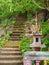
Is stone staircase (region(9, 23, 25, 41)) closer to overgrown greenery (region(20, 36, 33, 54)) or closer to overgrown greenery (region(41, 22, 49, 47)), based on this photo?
overgrown greenery (region(20, 36, 33, 54))

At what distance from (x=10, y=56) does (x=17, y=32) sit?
275 cm

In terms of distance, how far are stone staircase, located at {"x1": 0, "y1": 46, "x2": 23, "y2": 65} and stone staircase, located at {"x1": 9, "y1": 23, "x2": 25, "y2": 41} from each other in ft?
4.85

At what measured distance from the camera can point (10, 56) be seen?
10531mm

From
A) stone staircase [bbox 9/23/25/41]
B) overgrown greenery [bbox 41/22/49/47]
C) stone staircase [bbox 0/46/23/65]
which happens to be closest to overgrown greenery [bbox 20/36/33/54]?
stone staircase [bbox 0/46/23/65]

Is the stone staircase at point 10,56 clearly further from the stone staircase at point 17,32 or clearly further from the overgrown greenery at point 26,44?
the stone staircase at point 17,32

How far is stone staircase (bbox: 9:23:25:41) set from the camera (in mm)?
12595

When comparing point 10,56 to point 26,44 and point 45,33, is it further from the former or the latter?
point 45,33

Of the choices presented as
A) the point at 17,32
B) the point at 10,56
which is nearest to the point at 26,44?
the point at 10,56

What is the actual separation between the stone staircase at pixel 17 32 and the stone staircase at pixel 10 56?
148 centimetres

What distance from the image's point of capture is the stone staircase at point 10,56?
33.2 ft

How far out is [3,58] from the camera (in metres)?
10.4

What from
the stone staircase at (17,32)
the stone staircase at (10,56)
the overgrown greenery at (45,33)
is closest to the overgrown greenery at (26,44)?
the stone staircase at (10,56)

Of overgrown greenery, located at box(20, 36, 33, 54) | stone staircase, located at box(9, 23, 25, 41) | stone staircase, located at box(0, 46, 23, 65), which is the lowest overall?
stone staircase, located at box(0, 46, 23, 65)

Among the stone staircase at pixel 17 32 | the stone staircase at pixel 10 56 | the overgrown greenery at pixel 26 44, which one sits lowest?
the stone staircase at pixel 10 56
